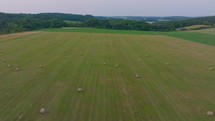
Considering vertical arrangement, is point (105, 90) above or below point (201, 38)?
above

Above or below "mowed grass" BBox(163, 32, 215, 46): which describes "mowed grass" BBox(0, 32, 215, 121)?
above

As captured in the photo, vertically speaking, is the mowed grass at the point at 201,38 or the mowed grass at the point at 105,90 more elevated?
the mowed grass at the point at 105,90

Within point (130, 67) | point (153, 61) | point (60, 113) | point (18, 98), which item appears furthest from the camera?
point (153, 61)

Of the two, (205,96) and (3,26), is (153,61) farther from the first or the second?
(3,26)

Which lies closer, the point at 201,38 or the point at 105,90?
the point at 105,90

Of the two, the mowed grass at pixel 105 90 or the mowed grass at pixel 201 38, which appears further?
the mowed grass at pixel 201 38

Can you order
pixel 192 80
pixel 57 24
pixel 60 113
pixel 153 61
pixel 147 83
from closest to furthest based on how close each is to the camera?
1. pixel 60 113
2. pixel 147 83
3. pixel 192 80
4. pixel 153 61
5. pixel 57 24

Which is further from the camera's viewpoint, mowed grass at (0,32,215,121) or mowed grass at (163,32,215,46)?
mowed grass at (163,32,215,46)

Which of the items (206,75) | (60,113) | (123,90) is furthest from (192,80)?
(60,113)

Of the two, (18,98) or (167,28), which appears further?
(167,28)

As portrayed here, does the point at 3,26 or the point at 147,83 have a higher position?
the point at 147,83
